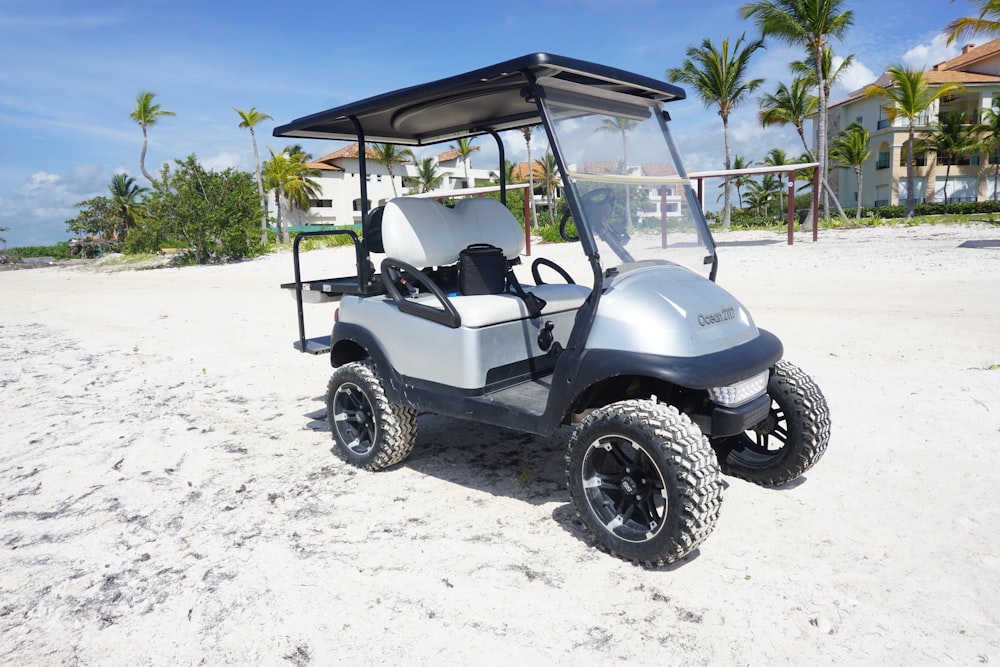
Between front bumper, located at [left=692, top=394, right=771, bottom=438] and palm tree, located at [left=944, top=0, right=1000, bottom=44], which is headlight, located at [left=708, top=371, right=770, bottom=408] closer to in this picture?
front bumper, located at [left=692, top=394, right=771, bottom=438]

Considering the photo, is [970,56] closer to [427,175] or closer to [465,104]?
[427,175]

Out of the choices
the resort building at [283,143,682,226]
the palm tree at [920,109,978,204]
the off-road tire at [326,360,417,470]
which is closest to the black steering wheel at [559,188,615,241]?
the off-road tire at [326,360,417,470]

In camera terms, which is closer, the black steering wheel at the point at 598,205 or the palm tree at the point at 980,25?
the black steering wheel at the point at 598,205

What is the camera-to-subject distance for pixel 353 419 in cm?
449

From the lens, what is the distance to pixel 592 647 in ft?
8.20

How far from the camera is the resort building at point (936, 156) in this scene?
142 feet

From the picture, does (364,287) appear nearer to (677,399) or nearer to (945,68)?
(677,399)

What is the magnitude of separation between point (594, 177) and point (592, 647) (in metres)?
2.11

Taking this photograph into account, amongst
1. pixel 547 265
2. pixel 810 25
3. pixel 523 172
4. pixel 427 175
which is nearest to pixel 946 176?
pixel 810 25

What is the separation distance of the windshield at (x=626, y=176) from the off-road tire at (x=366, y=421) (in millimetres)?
1665

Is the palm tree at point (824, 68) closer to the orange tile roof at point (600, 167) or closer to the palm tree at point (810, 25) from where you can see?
the palm tree at point (810, 25)

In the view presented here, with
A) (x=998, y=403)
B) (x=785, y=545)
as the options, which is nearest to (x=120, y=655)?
(x=785, y=545)

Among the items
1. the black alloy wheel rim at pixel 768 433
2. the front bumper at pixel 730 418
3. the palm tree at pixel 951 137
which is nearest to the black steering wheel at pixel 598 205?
the front bumper at pixel 730 418

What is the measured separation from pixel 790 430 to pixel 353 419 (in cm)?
261
